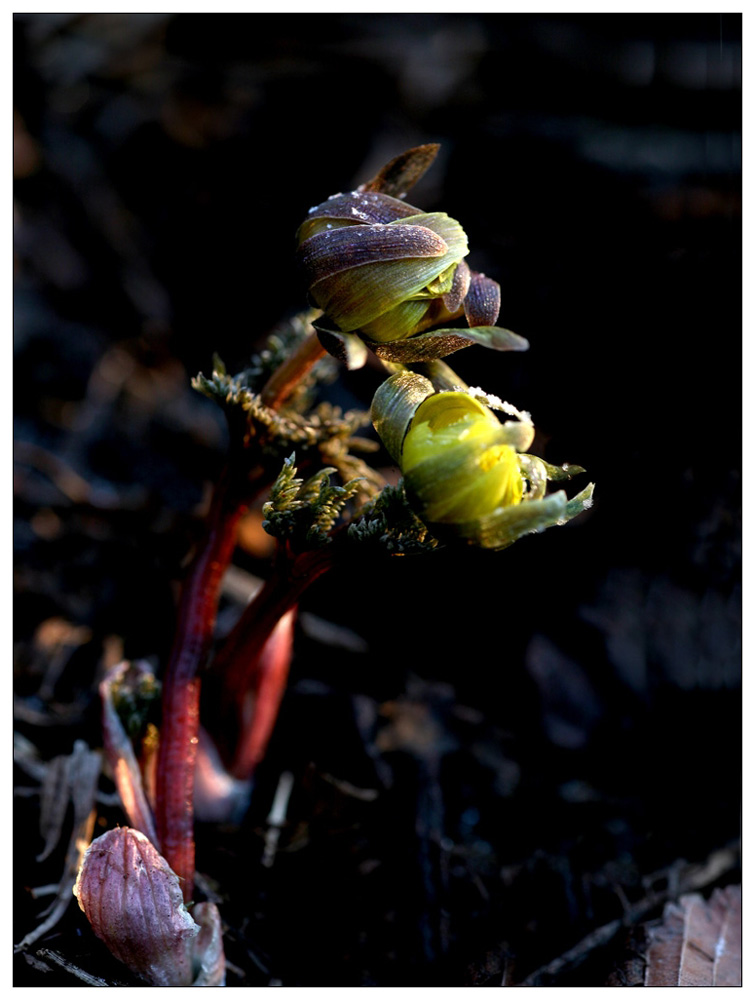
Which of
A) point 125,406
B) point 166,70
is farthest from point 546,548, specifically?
point 166,70

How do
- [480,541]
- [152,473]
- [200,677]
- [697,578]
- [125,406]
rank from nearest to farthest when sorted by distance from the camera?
[480,541] < [200,677] < [697,578] < [152,473] < [125,406]

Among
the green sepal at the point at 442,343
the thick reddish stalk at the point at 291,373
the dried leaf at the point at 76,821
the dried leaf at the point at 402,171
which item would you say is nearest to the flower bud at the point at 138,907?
the dried leaf at the point at 76,821

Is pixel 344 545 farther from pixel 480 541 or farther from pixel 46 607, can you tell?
pixel 46 607

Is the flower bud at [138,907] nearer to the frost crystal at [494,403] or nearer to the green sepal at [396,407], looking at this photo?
the green sepal at [396,407]

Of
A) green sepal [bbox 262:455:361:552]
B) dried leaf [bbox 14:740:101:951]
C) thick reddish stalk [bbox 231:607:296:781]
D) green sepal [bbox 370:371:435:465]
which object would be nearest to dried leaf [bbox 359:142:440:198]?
green sepal [bbox 370:371:435:465]

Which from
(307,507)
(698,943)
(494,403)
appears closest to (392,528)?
(307,507)

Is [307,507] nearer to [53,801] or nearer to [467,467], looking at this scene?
[467,467]
